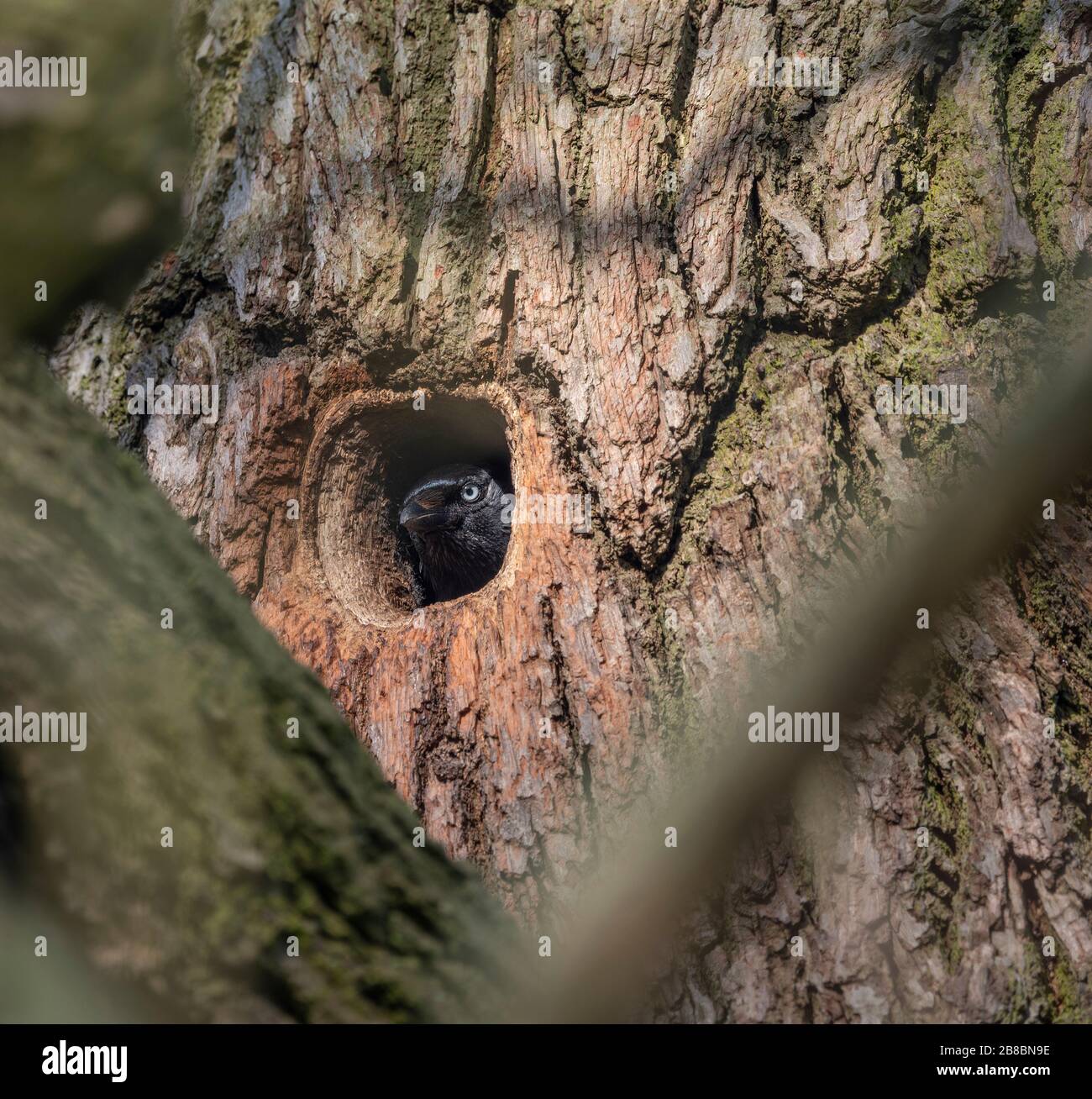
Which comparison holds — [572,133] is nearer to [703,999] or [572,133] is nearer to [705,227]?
[705,227]

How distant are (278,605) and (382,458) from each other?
2.61 feet

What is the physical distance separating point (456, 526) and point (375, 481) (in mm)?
1160

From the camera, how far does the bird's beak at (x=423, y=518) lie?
13.4ft

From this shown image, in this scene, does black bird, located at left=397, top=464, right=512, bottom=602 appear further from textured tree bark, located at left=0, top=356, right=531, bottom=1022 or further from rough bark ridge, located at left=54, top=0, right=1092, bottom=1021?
textured tree bark, located at left=0, top=356, right=531, bottom=1022

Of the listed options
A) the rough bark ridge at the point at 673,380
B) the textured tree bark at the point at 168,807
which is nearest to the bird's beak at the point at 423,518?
the rough bark ridge at the point at 673,380

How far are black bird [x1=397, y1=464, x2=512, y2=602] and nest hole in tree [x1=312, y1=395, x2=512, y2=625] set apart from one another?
0.83 feet

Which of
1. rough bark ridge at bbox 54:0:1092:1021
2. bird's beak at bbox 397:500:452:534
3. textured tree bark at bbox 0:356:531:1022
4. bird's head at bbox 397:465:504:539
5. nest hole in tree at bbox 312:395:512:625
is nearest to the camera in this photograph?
textured tree bark at bbox 0:356:531:1022

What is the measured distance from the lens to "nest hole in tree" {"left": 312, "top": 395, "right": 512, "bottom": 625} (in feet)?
9.93

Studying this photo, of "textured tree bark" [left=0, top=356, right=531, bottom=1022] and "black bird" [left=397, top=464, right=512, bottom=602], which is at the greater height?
"black bird" [left=397, top=464, right=512, bottom=602]

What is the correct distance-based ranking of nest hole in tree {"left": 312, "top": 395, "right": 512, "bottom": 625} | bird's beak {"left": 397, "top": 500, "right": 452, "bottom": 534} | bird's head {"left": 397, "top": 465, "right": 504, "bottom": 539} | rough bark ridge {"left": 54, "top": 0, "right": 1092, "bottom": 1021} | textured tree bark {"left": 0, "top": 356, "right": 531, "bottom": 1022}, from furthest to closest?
bird's head {"left": 397, "top": 465, "right": 504, "bottom": 539}
bird's beak {"left": 397, "top": 500, "right": 452, "bottom": 534}
nest hole in tree {"left": 312, "top": 395, "right": 512, "bottom": 625}
rough bark ridge {"left": 54, "top": 0, "right": 1092, "bottom": 1021}
textured tree bark {"left": 0, "top": 356, "right": 531, "bottom": 1022}

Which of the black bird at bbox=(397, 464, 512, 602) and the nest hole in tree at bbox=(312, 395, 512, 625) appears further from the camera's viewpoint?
the black bird at bbox=(397, 464, 512, 602)

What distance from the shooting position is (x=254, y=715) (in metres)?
1.24

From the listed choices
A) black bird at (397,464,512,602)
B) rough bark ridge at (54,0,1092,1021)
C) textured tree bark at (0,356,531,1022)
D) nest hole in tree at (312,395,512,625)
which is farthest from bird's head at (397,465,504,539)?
textured tree bark at (0,356,531,1022)
